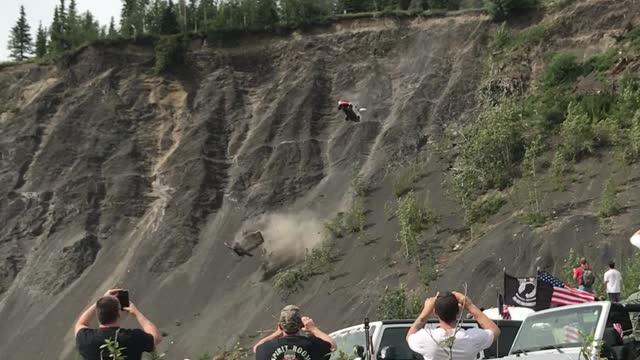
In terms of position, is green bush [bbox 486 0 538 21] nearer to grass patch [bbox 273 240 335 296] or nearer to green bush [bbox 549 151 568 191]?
green bush [bbox 549 151 568 191]

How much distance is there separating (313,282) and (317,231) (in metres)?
4.68

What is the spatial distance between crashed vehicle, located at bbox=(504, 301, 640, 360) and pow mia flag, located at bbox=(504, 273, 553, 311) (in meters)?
3.87

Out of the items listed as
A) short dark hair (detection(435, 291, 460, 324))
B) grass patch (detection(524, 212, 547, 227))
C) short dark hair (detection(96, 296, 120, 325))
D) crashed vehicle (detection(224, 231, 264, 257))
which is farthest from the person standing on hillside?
crashed vehicle (detection(224, 231, 264, 257))

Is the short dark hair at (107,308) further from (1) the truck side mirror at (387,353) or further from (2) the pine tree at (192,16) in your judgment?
(2) the pine tree at (192,16)

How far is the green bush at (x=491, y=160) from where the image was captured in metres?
35.8

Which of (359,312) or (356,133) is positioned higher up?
(356,133)

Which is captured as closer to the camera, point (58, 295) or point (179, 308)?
point (179, 308)

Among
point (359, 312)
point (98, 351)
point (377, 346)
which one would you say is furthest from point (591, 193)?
point (98, 351)

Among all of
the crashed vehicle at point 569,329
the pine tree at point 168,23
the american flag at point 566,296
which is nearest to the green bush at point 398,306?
the american flag at point 566,296

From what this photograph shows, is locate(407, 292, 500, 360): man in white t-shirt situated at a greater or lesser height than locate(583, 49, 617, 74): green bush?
lesser

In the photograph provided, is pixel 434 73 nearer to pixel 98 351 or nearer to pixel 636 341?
pixel 636 341

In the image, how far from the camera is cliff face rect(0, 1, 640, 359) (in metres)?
34.1

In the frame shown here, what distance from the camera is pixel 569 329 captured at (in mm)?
10219

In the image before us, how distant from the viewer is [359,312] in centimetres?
3159
